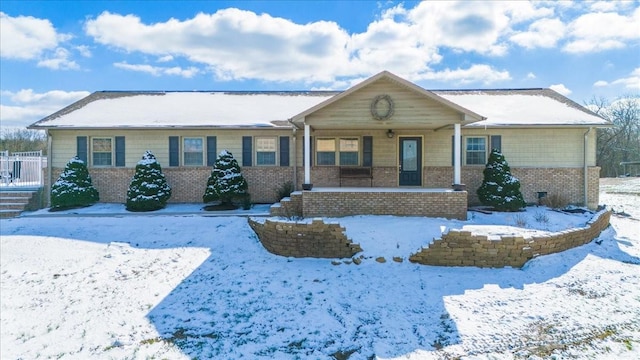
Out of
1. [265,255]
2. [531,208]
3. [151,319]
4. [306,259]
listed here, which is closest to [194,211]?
[265,255]

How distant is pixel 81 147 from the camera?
46.1ft

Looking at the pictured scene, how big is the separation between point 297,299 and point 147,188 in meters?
8.73

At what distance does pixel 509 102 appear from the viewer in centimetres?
1605

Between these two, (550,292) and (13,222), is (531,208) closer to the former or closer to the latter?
(550,292)

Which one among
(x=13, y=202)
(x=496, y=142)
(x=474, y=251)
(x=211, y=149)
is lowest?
(x=474, y=251)

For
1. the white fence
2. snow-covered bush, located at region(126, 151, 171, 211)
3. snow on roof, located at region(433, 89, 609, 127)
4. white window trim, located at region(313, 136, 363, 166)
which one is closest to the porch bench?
white window trim, located at region(313, 136, 363, 166)

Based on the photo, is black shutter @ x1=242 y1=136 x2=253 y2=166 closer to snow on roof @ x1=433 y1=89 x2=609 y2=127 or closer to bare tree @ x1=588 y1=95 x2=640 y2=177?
snow on roof @ x1=433 y1=89 x2=609 y2=127

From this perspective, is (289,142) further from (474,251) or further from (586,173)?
(586,173)

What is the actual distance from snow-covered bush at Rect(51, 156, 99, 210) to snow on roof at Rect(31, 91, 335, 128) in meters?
1.74

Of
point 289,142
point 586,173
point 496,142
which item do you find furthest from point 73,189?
point 586,173

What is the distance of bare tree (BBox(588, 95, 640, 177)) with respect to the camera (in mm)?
36750

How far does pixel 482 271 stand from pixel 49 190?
15617mm

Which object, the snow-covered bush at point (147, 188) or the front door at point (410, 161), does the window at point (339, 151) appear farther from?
the snow-covered bush at point (147, 188)

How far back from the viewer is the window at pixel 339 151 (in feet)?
46.9
